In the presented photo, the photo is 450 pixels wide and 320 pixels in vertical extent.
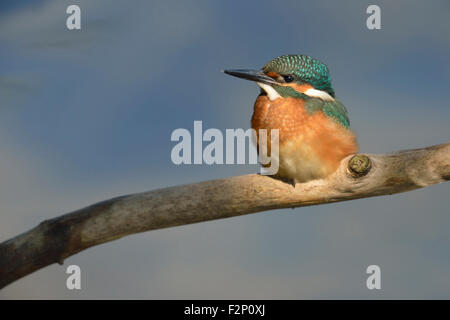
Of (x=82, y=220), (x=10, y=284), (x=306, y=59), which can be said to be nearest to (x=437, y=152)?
(x=306, y=59)

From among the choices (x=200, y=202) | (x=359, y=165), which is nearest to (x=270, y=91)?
(x=359, y=165)

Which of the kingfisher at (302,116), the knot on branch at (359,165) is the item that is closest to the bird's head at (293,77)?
the kingfisher at (302,116)

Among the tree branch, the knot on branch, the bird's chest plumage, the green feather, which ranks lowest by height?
the tree branch

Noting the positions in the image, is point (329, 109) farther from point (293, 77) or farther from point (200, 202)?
point (200, 202)

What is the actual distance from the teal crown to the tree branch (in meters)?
0.72

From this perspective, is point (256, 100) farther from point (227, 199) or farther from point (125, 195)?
point (125, 195)

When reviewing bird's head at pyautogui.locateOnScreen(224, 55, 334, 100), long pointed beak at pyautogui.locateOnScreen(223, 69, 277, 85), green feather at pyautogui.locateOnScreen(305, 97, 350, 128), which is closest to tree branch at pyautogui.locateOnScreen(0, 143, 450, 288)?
green feather at pyautogui.locateOnScreen(305, 97, 350, 128)

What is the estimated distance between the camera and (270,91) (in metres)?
4.89

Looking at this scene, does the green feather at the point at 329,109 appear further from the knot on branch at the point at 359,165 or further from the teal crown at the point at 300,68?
the knot on branch at the point at 359,165

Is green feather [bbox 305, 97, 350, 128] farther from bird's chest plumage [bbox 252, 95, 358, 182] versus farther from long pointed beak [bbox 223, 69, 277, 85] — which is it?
long pointed beak [bbox 223, 69, 277, 85]

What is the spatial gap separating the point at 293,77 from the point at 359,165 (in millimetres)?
900

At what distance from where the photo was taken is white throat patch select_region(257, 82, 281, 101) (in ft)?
15.9

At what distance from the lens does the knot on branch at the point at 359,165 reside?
460 cm

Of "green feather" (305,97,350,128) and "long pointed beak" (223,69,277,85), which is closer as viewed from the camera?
"green feather" (305,97,350,128)
